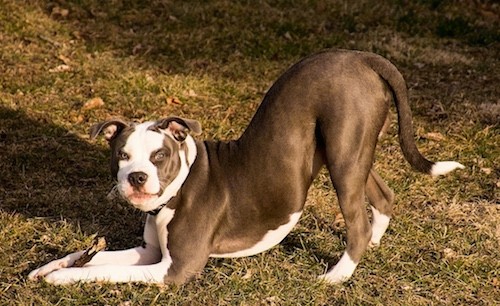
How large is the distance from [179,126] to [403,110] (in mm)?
1271

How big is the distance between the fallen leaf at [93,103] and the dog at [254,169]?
274cm

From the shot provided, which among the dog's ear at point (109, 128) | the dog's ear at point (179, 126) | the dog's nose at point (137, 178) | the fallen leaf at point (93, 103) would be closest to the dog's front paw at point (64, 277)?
the dog's nose at point (137, 178)

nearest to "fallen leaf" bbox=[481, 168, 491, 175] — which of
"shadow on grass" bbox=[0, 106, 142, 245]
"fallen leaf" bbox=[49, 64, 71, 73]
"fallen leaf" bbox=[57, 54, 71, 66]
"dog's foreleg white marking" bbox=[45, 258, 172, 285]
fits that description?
"shadow on grass" bbox=[0, 106, 142, 245]

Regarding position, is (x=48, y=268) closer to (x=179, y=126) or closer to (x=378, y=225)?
(x=179, y=126)

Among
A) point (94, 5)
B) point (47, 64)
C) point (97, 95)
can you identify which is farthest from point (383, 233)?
point (94, 5)

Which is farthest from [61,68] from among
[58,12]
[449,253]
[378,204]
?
[449,253]

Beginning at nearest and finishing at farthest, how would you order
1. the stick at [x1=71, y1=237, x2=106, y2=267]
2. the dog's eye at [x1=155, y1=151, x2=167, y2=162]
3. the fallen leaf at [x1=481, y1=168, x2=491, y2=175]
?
the dog's eye at [x1=155, y1=151, x2=167, y2=162] < the stick at [x1=71, y1=237, x2=106, y2=267] < the fallen leaf at [x1=481, y1=168, x2=491, y2=175]

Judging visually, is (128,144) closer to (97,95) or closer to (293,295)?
(293,295)

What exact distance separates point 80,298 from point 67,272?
0.19m

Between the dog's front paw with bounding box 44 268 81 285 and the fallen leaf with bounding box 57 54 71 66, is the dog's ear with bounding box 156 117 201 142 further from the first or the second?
the fallen leaf with bounding box 57 54 71 66

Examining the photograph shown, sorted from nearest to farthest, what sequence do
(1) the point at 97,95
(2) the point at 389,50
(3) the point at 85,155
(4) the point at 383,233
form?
(4) the point at 383,233 → (3) the point at 85,155 → (1) the point at 97,95 → (2) the point at 389,50

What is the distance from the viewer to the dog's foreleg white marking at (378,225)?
526 centimetres

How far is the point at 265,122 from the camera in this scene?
471cm

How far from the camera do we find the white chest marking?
4875 millimetres
